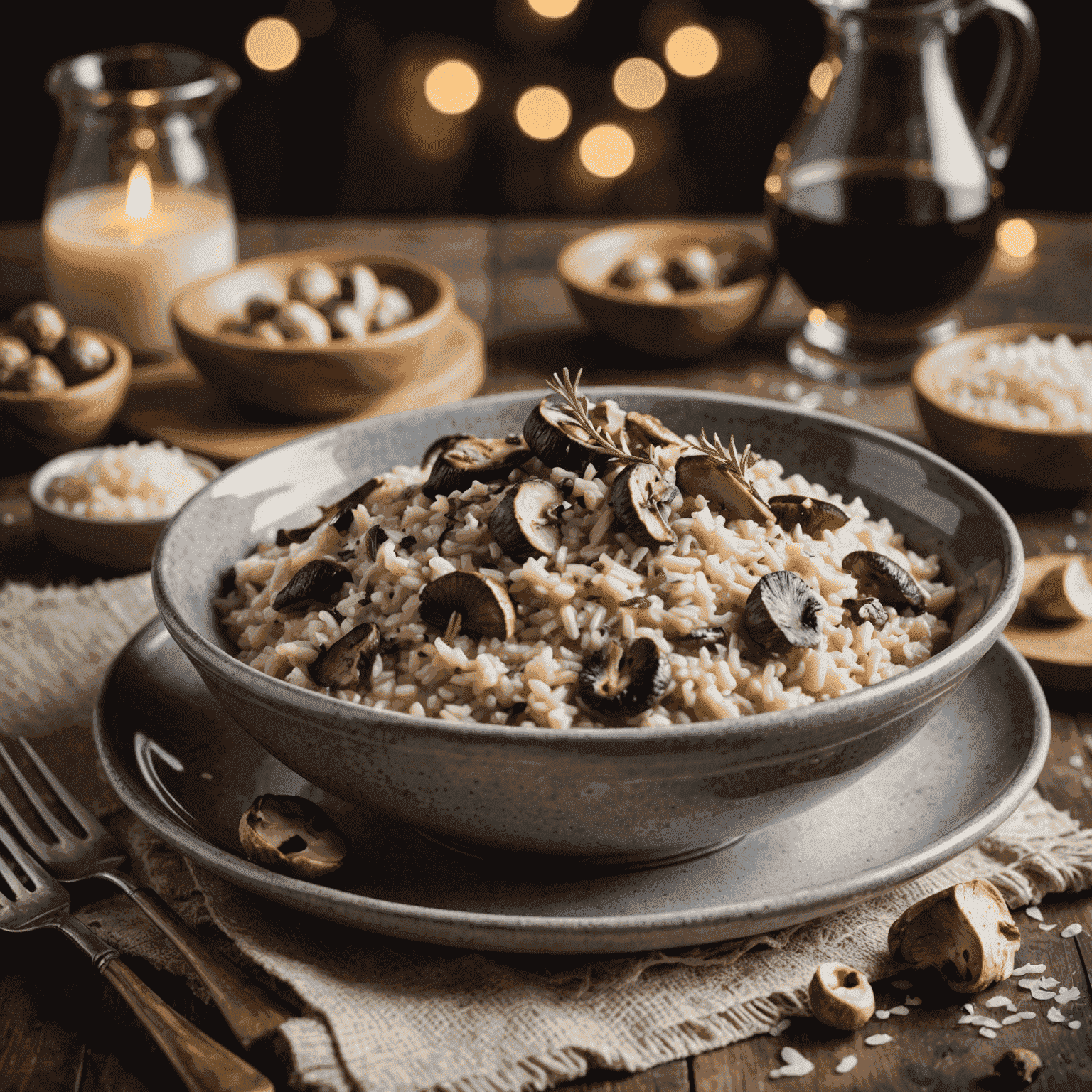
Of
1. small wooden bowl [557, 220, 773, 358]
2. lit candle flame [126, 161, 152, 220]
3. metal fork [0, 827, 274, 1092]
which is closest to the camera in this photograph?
metal fork [0, 827, 274, 1092]

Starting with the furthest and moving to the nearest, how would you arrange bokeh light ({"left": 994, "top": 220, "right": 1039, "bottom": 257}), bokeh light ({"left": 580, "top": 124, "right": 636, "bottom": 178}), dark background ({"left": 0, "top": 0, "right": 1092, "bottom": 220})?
1. bokeh light ({"left": 580, "top": 124, "right": 636, "bottom": 178})
2. dark background ({"left": 0, "top": 0, "right": 1092, "bottom": 220})
3. bokeh light ({"left": 994, "top": 220, "right": 1039, "bottom": 257})

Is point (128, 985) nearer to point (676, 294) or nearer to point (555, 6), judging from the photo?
point (676, 294)

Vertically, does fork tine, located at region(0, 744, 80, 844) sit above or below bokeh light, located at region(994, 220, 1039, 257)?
above

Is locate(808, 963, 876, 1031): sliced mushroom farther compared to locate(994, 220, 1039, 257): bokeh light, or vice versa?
locate(994, 220, 1039, 257): bokeh light

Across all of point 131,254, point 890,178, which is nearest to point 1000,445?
point 890,178

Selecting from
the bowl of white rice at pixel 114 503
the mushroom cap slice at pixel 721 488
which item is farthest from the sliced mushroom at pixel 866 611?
the bowl of white rice at pixel 114 503

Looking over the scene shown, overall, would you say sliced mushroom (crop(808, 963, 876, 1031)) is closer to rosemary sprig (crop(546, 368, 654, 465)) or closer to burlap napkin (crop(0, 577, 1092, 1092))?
burlap napkin (crop(0, 577, 1092, 1092))

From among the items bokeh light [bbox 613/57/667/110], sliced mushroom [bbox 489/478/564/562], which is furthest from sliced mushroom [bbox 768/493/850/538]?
bokeh light [bbox 613/57/667/110]

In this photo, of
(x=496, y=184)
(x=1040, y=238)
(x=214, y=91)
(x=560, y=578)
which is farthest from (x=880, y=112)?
(x=496, y=184)

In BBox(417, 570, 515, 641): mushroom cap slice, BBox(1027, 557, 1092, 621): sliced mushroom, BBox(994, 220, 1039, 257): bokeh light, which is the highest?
BBox(417, 570, 515, 641): mushroom cap slice
